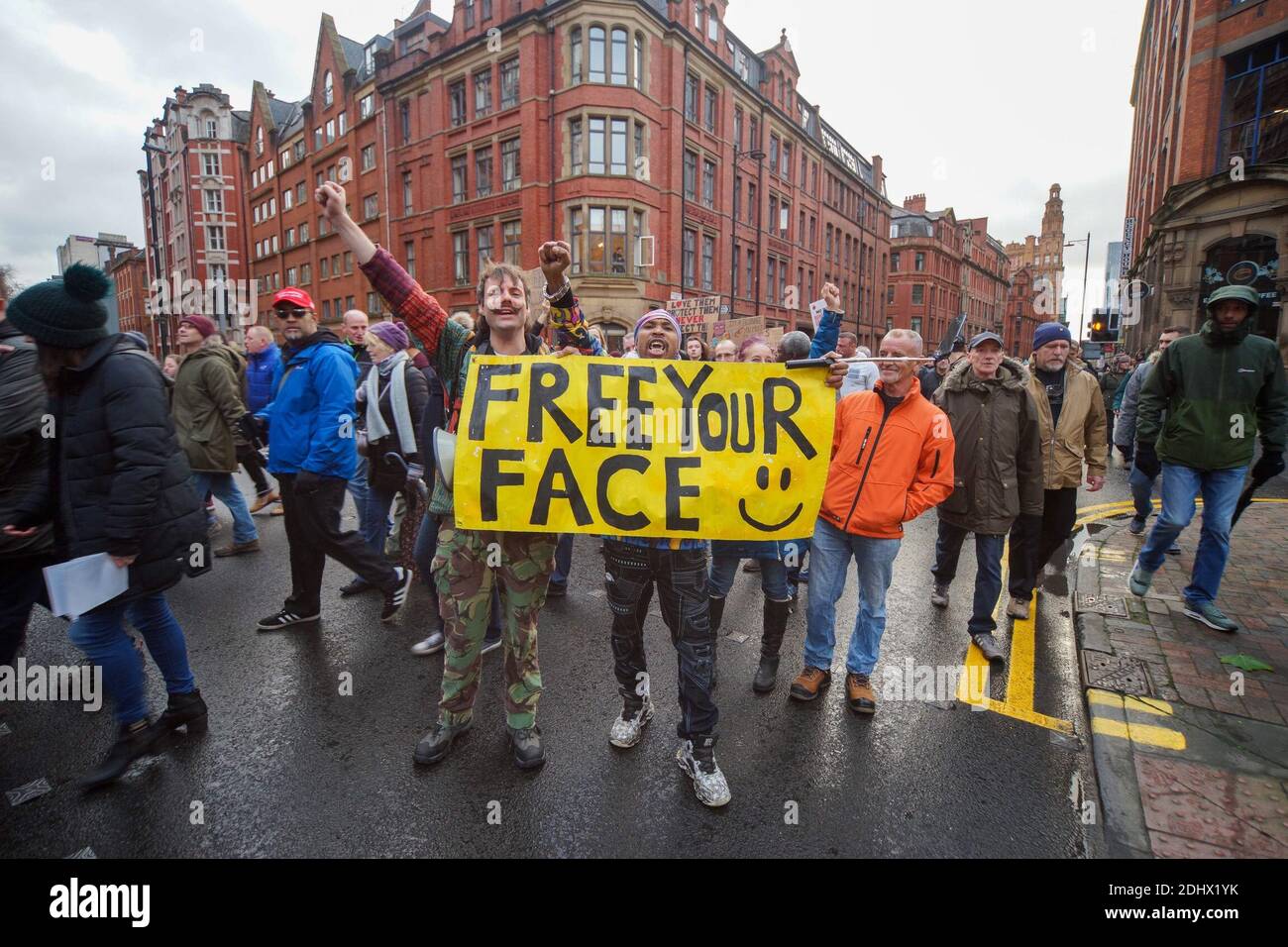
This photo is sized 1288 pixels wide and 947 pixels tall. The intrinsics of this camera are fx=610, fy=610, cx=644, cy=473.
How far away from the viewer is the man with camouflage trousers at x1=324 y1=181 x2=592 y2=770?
2766 mm

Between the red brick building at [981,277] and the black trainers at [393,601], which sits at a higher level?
the red brick building at [981,277]

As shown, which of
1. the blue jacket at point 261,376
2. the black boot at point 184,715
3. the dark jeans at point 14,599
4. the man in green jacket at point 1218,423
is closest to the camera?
the dark jeans at point 14,599

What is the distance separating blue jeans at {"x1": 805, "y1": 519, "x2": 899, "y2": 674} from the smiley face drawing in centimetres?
73

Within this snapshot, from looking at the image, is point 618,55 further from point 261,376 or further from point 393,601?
point 393,601

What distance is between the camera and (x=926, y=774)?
2863 mm

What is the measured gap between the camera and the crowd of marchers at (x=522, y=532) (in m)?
2.72

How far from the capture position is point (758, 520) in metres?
2.83

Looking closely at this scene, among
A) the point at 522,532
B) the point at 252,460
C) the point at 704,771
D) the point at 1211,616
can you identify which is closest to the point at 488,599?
the point at 522,532

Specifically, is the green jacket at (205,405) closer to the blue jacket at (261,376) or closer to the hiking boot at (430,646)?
the blue jacket at (261,376)

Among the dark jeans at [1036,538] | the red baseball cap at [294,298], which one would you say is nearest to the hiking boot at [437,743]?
the red baseball cap at [294,298]

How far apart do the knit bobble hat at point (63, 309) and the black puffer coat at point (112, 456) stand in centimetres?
9

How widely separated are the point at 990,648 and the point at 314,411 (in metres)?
4.78
